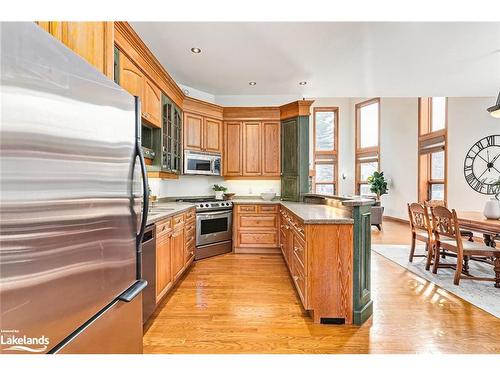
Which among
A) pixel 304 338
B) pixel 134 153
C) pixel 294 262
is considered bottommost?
pixel 304 338

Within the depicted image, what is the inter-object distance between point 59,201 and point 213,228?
11.6ft

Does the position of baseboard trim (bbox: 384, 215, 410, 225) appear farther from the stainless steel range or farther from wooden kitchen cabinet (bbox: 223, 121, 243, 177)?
the stainless steel range

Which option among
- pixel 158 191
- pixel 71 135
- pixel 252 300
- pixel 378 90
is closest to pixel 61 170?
pixel 71 135

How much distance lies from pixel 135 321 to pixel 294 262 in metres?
1.92

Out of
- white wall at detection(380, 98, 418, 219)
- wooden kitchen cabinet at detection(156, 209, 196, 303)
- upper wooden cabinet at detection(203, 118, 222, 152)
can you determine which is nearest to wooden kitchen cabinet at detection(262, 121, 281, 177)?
upper wooden cabinet at detection(203, 118, 222, 152)

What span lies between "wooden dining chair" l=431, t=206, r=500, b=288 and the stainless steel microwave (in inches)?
135

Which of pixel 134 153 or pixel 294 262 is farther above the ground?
pixel 134 153

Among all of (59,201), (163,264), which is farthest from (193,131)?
(59,201)

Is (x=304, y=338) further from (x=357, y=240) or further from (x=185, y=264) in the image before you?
(x=185, y=264)

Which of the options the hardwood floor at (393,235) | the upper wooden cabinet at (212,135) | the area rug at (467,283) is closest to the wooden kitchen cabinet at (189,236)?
the upper wooden cabinet at (212,135)

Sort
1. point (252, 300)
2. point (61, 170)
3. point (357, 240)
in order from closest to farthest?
point (61, 170) → point (357, 240) → point (252, 300)

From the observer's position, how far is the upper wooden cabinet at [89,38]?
1.09 meters

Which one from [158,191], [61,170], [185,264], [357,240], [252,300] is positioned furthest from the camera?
[158,191]

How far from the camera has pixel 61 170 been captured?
823 millimetres
